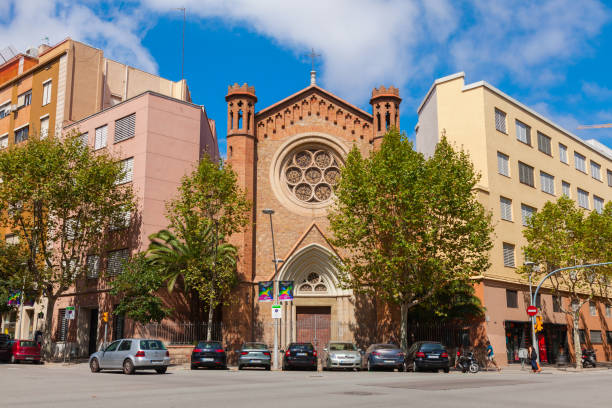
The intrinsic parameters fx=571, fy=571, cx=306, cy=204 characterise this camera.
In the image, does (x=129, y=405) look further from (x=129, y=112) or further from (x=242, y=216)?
(x=129, y=112)

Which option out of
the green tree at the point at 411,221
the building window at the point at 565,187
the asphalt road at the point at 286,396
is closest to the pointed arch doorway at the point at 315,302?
the green tree at the point at 411,221

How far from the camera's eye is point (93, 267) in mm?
35312

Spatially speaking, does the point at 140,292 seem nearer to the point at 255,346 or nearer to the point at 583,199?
the point at 255,346

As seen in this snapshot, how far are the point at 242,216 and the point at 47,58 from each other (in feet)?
77.9

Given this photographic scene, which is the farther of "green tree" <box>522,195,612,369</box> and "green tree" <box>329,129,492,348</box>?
"green tree" <box>522,195,612,369</box>

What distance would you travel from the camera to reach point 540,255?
34.2 metres

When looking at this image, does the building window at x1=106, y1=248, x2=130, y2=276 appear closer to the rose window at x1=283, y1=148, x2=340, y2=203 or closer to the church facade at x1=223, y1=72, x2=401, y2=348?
the church facade at x1=223, y1=72, x2=401, y2=348

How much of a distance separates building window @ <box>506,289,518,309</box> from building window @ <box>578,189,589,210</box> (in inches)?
573

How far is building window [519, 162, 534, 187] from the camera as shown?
130 ft

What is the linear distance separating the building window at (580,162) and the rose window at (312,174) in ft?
71.4

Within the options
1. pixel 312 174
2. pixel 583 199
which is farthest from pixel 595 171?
pixel 312 174

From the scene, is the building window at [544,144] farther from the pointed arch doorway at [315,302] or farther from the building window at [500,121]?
the pointed arch doorway at [315,302]

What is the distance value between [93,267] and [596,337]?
3621 centimetres

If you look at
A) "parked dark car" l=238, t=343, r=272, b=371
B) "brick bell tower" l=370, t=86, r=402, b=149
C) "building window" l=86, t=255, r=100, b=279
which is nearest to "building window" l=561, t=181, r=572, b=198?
"brick bell tower" l=370, t=86, r=402, b=149
